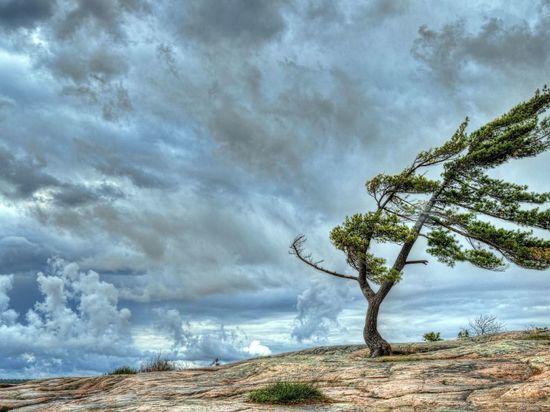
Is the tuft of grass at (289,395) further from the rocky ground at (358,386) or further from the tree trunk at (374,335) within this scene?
the tree trunk at (374,335)

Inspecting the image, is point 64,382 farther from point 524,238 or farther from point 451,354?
point 524,238

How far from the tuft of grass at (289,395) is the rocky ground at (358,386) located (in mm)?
405

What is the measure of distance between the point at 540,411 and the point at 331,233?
56.8ft

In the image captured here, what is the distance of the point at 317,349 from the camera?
30469mm

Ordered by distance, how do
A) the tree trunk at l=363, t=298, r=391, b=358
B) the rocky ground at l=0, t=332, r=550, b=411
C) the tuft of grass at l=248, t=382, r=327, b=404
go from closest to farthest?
the rocky ground at l=0, t=332, r=550, b=411, the tuft of grass at l=248, t=382, r=327, b=404, the tree trunk at l=363, t=298, r=391, b=358

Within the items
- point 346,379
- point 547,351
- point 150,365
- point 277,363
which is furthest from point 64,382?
point 547,351

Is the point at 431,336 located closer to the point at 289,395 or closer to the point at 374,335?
the point at 374,335

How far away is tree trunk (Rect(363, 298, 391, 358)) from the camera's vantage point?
87.2ft

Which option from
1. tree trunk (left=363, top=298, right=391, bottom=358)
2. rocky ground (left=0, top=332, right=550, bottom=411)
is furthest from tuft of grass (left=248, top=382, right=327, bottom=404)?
tree trunk (left=363, top=298, right=391, bottom=358)

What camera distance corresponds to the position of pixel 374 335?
27141 millimetres

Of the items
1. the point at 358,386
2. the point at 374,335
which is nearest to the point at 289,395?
the point at 358,386

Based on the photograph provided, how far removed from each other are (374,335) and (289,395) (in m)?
13.3

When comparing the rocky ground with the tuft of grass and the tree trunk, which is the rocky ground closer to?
the tuft of grass

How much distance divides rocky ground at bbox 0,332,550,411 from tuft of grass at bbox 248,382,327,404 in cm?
40
